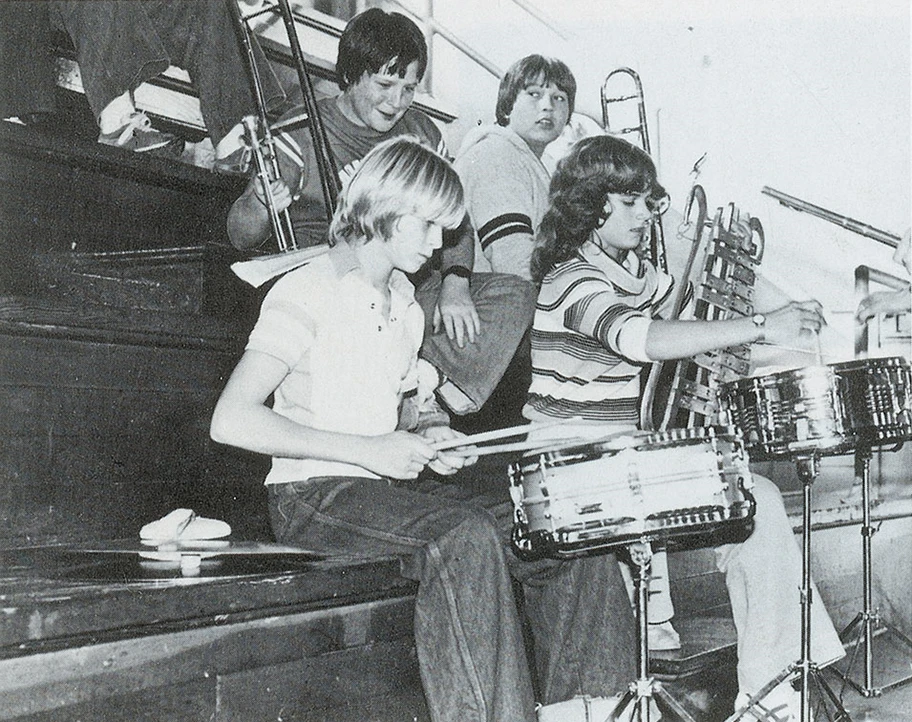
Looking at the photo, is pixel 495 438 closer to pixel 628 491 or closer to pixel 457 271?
pixel 628 491

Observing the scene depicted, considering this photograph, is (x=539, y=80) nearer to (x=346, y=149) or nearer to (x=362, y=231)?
(x=346, y=149)

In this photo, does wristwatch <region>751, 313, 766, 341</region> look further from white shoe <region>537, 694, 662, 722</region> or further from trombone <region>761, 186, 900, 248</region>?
trombone <region>761, 186, 900, 248</region>

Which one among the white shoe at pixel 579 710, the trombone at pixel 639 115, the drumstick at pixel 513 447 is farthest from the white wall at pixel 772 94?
the white shoe at pixel 579 710

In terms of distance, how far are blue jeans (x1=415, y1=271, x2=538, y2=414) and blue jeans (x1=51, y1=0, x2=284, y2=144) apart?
77 cm

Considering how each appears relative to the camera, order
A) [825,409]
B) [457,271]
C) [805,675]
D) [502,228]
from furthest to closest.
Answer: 1. [502,228]
2. [457,271]
3. [825,409]
4. [805,675]

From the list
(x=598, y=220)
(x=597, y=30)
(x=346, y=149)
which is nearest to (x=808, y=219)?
(x=597, y=30)

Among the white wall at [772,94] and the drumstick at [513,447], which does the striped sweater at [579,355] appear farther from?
the white wall at [772,94]

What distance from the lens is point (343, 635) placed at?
5.07ft

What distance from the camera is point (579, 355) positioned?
233 cm

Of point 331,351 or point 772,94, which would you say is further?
point 772,94

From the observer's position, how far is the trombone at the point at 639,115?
3270 mm

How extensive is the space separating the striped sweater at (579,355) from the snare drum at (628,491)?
1.75 feet

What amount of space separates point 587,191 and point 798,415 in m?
0.78

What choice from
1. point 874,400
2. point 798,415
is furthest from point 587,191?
point 874,400
